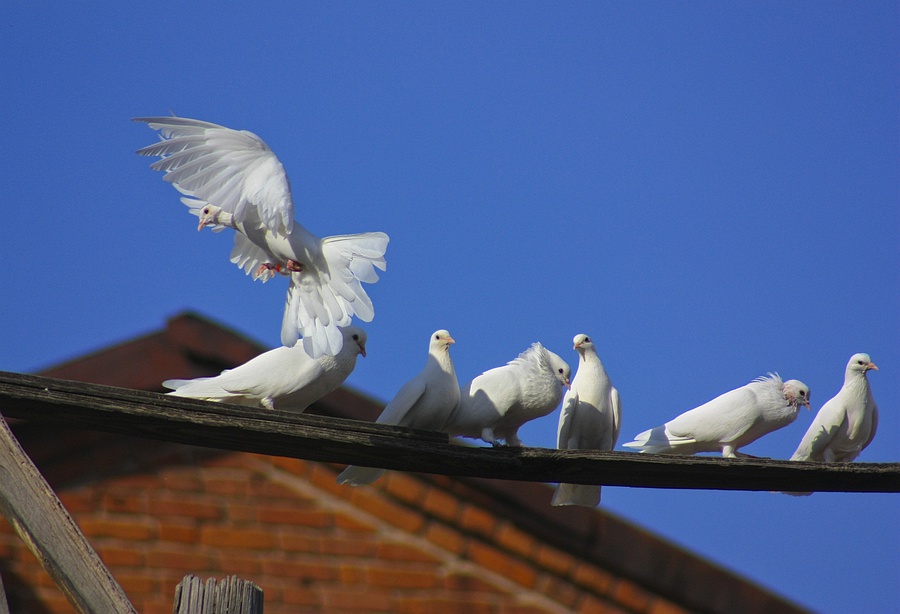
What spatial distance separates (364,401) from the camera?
28.1ft

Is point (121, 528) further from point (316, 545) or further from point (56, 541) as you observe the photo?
point (56, 541)

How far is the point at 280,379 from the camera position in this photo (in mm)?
6316

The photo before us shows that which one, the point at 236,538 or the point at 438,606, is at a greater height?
the point at 236,538

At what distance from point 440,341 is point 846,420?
2.62 meters

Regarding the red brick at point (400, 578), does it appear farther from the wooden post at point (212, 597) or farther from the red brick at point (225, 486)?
the wooden post at point (212, 597)

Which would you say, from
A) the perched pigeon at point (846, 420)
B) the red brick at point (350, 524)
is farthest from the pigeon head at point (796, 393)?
the red brick at point (350, 524)

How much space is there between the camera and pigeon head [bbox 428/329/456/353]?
257 inches

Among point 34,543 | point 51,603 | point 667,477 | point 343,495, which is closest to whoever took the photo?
point 34,543

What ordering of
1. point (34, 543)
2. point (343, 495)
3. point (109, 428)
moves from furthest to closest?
point (343, 495) → point (109, 428) → point (34, 543)

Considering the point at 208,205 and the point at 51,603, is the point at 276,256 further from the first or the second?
the point at 51,603

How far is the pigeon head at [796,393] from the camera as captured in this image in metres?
6.91

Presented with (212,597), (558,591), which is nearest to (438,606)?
(558,591)

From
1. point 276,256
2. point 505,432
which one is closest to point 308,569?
point 505,432

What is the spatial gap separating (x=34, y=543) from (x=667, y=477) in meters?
2.75
